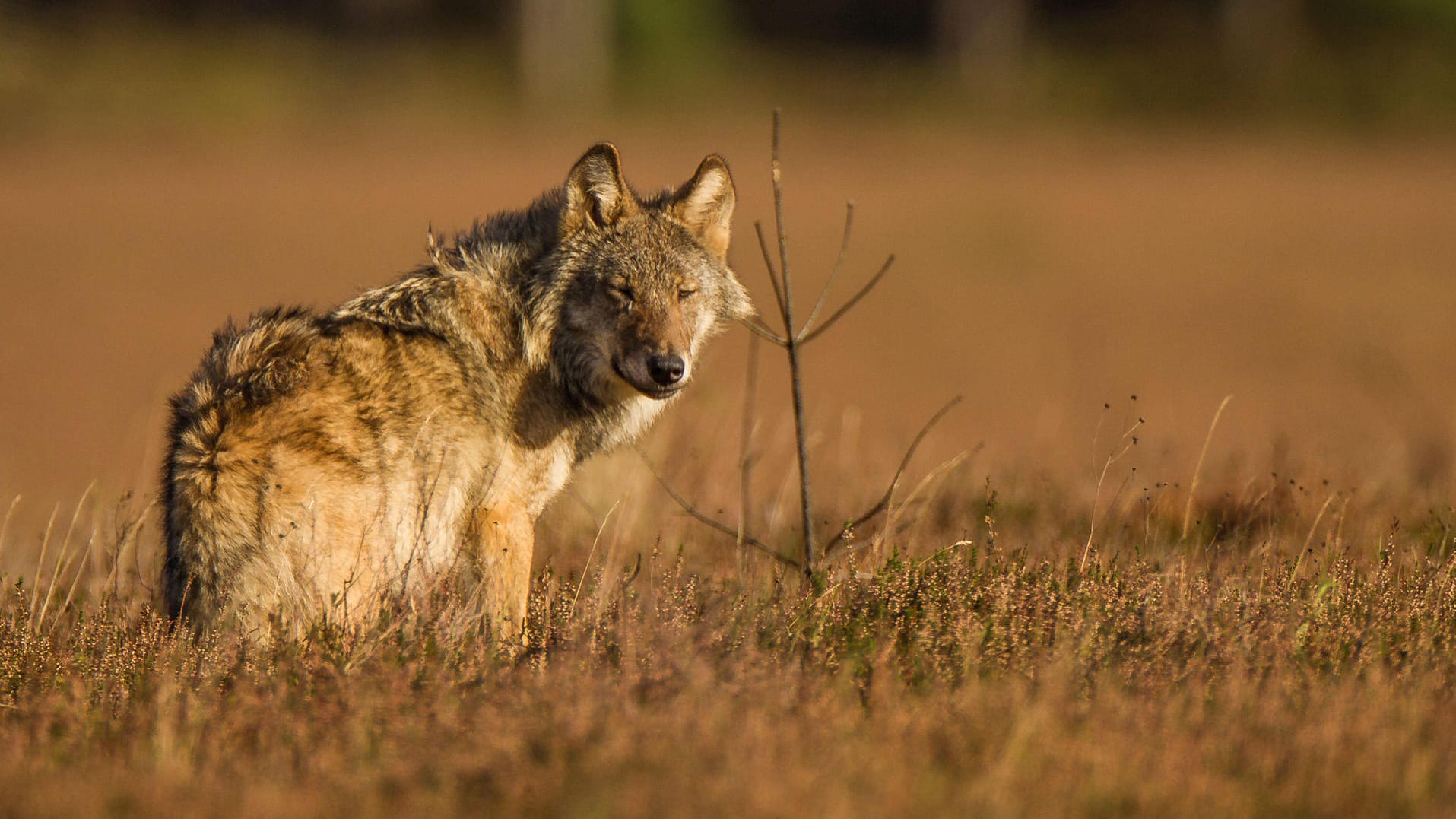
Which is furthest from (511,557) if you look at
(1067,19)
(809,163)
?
(1067,19)

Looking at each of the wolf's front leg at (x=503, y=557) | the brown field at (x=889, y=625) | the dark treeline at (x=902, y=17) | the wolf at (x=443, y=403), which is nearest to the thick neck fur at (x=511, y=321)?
the wolf at (x=443, y=403)

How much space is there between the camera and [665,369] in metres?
5.38

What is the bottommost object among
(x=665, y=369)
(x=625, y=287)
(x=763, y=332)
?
(x=665, y=369)

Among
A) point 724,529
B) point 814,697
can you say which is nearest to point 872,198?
point 724,529

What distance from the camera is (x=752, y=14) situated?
4278 centimetres

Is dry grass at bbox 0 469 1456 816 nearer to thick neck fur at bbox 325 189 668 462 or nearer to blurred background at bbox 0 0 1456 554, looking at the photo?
thick neck fur at bbox 325 189 668 462

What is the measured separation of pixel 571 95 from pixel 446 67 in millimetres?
4101

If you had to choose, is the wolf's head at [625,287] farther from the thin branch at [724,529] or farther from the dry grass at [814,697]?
the dry grass at [814,697]

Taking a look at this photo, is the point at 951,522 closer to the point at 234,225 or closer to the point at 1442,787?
the point at 1442,787

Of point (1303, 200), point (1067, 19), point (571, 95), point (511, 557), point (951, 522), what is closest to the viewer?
point (511, 557)

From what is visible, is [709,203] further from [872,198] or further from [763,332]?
[872,198]

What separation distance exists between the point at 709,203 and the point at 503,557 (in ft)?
6.36

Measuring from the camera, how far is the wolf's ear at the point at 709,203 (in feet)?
19.7

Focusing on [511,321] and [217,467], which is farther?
[511,321]
